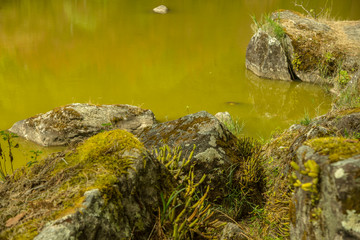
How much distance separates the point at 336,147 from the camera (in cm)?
193

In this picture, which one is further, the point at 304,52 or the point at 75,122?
the point at 304,52

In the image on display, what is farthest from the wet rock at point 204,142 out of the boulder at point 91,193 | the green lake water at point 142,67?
the green lake water at point 142,67

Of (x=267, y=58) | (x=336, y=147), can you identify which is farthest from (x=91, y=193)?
(x=267, y=58)

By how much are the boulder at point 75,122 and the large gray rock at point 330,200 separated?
4561 mm

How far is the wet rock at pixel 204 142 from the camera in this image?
396 cm

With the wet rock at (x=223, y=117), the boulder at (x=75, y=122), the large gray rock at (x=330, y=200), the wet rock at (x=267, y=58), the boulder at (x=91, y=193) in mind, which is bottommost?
the boulder at (x=75, y=122)

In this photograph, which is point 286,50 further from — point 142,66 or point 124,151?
point 124,151

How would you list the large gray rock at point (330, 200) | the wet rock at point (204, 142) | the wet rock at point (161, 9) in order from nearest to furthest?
the large gray rock at point (330, 200)
the wet rock at point (204, 142)
the wet rock at point (161, 9)

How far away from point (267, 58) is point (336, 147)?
25.7 ft

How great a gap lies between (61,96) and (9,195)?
633 cm

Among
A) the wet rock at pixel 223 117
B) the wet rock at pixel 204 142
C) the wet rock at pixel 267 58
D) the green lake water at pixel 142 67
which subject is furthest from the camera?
the wet rock at pixel 267 58

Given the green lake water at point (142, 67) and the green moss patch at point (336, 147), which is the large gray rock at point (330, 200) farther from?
the green lake water at point (142, 67)

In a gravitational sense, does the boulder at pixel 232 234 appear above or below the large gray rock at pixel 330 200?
below

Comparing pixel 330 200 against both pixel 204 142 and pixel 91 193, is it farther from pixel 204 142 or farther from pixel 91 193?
pixel 204 142
